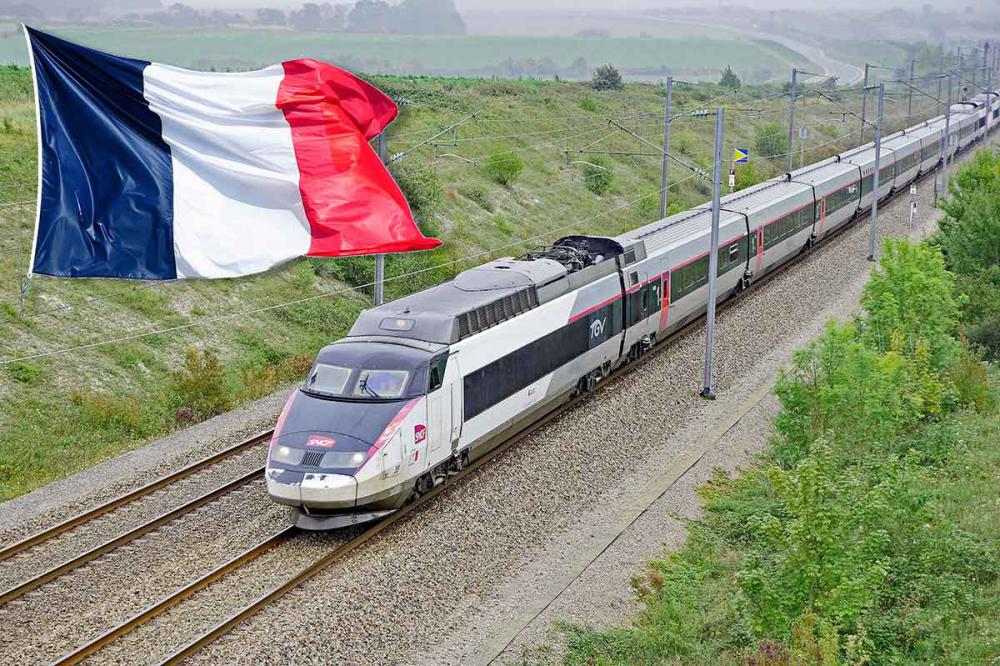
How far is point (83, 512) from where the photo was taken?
19.8 m

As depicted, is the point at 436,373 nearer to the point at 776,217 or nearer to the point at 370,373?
the point at 370,373

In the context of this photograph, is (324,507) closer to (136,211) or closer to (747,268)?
(136,211)

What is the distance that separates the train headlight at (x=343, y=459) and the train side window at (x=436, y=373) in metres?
2.00

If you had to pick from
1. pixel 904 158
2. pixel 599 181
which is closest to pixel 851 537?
pixel 904 158

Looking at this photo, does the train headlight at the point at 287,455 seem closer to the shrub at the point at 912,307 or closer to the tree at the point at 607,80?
the shrub at the point at 912,307

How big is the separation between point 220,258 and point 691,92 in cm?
12314

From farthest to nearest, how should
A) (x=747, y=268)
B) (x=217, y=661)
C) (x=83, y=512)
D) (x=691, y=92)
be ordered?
(x=691, y=92), (x=747, y=268), (x=83, y=512), (x=217, y=661)

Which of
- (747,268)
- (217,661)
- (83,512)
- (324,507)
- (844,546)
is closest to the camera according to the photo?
(217,661)

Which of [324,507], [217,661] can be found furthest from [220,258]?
[324,507]

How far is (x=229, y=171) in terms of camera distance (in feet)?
32.5

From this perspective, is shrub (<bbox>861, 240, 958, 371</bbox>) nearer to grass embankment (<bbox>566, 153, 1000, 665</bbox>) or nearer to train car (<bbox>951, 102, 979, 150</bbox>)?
grass embankment (<bbox>566, 153, 1000, 665</bbox>)

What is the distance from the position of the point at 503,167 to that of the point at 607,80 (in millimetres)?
61221

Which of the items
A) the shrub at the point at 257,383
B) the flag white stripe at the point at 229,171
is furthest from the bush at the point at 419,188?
the flag white stripe at the point at 229,171

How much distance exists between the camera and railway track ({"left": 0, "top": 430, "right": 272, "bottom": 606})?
55.9 feet
